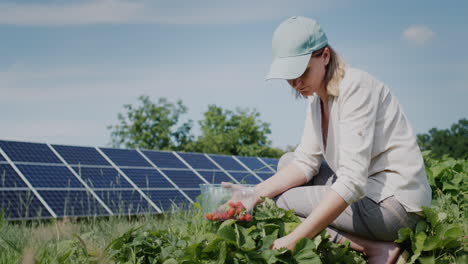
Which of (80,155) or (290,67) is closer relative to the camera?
(290,67)

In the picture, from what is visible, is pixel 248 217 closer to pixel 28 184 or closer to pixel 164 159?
pixel 28 184

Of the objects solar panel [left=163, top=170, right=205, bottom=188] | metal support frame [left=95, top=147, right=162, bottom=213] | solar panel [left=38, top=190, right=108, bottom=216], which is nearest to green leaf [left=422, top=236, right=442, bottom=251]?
metal support frame [left=95, top=147, right=162, bottom=213]

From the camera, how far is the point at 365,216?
3.21m

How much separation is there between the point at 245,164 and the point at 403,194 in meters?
8.13

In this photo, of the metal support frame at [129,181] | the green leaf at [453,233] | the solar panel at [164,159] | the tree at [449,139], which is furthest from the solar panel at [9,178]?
the tree at [449,139]

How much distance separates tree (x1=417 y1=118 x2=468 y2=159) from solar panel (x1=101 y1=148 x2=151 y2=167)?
4770 centimetres

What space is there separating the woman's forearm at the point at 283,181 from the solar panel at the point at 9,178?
4788 mm

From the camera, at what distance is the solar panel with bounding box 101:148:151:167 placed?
30.3 feet

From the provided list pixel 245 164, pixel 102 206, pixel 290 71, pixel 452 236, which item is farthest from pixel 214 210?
pixel 245 164

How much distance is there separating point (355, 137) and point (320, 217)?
0.50m

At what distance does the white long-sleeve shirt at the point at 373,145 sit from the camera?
3.00 meters

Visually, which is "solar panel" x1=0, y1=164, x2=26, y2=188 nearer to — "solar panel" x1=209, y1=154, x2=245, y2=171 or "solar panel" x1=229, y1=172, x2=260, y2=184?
"solar panel" x1=229, y1=172, x2=260, y2=184

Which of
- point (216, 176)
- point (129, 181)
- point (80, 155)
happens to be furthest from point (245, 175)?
point (80, 155)

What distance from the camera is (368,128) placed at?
10.1ft
